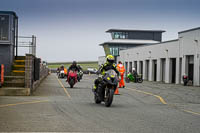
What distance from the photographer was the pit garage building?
4118 centimetres

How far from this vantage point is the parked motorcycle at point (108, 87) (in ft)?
43.7

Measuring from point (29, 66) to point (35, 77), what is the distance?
75.6 inches

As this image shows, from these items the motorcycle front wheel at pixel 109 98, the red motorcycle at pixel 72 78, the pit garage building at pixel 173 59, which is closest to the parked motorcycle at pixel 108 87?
the motorcycle front wheel at pixel 109 98

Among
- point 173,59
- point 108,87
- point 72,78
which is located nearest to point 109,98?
point 108,87

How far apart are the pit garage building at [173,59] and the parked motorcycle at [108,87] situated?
27.0m

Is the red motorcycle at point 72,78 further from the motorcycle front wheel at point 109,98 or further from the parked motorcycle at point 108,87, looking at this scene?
the motorcycle front wheel at point 109,98

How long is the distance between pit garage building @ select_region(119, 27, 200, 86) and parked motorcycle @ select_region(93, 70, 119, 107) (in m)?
27.0

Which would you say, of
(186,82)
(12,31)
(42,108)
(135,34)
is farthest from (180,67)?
(135,34)

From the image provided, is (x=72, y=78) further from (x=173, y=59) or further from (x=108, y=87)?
(x=173, y=59)

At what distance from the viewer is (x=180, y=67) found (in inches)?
1797

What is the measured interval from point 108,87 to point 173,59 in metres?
36.7

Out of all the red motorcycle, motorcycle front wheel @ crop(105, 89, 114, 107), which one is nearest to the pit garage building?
the red motorcycle

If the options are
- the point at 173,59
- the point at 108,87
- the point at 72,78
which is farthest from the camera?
the point at 173,59

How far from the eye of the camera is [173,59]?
49219 mm
